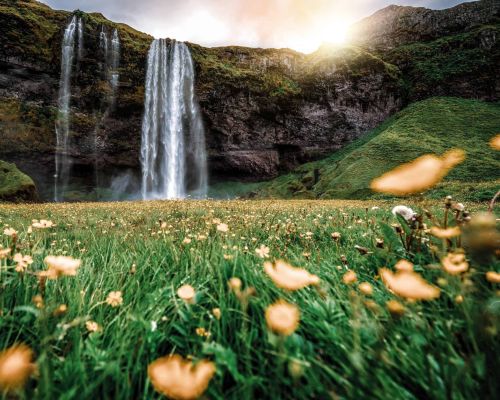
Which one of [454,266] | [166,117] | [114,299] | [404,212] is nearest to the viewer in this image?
[454,266]

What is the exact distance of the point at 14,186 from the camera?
669 inches

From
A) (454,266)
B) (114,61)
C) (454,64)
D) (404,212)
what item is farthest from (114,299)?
A: (454,64)

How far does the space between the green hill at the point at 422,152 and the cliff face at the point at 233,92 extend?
5641mm

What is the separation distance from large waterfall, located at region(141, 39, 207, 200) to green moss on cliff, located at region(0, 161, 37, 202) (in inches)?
677

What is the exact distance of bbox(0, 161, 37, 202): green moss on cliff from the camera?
1652 cm

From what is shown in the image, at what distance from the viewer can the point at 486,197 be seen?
13.4 meters

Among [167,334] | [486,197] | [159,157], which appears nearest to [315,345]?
[167,334]

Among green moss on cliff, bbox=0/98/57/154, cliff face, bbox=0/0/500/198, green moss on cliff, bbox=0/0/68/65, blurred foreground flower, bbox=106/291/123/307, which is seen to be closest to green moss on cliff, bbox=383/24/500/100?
cliff face, bbox=0/0/500/198

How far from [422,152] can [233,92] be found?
24.3 metres

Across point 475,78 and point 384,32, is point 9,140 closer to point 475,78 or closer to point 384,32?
point 475,78

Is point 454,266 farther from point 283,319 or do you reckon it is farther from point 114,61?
point 114,61

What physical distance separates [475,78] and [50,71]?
176 feet

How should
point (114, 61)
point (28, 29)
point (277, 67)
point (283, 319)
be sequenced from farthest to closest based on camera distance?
point (277, 67) < point (114, 61) < point (28, 29) < point (283, 319)

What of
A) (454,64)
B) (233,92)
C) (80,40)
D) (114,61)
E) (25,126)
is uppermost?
(454,64)
